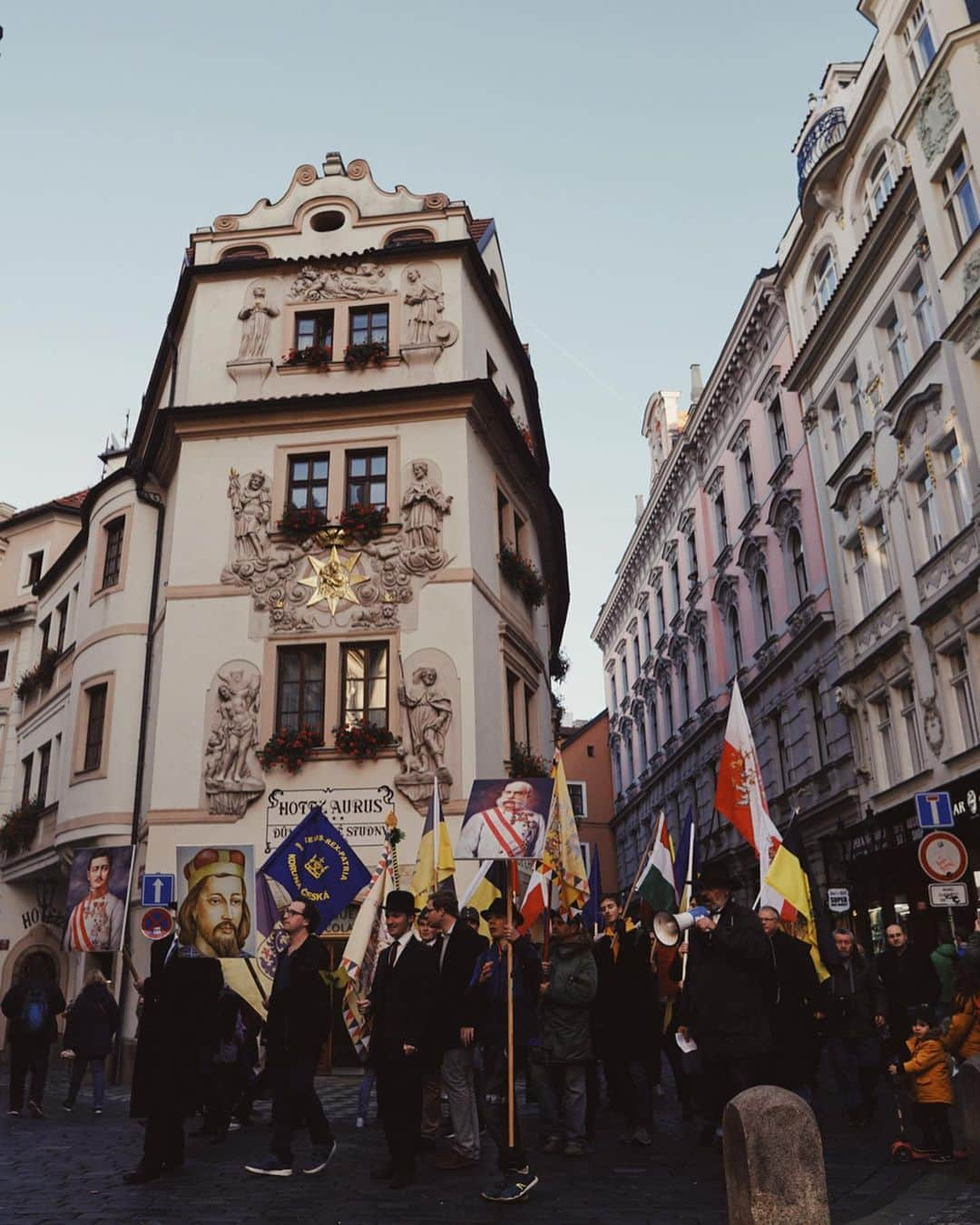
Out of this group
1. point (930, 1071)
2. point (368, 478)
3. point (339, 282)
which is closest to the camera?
point (930, 1071)

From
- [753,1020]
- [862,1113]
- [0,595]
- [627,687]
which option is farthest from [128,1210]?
[627,687]

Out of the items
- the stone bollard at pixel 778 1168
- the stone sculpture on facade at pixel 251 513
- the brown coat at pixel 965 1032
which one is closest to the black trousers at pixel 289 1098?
the stone bollard at pixel 778 1168

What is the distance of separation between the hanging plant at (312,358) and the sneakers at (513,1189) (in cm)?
1832

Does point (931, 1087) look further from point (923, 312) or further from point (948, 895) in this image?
point (923, 312)

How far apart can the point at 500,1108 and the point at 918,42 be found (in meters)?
25.3

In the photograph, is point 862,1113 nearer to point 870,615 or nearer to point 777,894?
point 777,894

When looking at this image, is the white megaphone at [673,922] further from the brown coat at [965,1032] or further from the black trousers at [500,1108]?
the brown coat at [965,1032]

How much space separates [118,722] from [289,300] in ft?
31.9

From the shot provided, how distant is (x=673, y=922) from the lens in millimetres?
9461

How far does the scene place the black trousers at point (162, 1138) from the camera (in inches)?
341

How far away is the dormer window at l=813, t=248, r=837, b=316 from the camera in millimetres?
30719

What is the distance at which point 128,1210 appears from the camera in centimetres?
733

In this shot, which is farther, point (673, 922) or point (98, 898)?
point (98, 898)

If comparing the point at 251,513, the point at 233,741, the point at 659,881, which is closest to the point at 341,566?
the point at 251,513
